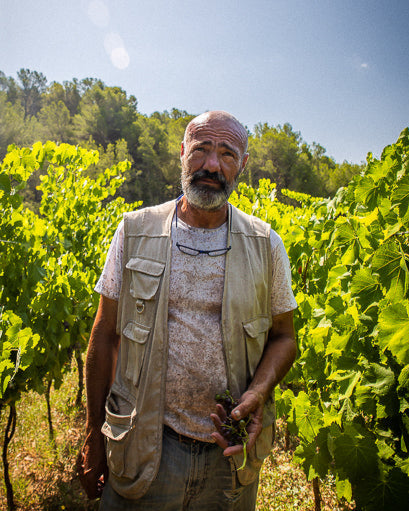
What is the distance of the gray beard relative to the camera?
148 cm

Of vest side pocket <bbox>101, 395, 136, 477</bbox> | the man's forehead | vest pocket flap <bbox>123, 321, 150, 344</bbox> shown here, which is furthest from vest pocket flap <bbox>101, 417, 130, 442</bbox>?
the man's forehead

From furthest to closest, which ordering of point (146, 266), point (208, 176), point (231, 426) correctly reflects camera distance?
point (208, 176)
point (146, 266)
point (231, 426)

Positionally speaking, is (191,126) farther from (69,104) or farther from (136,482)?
(69,104)

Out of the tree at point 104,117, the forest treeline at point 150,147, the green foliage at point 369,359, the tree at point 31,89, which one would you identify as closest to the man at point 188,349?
the green foliage at point 369,359

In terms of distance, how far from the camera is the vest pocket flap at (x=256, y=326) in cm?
140

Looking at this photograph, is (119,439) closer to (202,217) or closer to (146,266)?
(146,266)

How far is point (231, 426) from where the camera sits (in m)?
1.19

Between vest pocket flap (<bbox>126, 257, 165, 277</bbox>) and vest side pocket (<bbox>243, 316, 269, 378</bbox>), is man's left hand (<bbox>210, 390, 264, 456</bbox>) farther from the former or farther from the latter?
vest pocket flap (<bbox>126, 257, 165, 277</bbox>)

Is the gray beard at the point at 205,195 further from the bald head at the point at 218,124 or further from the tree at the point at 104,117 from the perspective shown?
the tree at the point at 104,117

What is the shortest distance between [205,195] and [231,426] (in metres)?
0.92

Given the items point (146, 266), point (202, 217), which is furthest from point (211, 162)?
point (146, 266)

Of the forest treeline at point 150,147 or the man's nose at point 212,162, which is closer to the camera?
the man's nose at point 212,162

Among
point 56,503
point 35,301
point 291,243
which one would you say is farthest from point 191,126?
point 56,503

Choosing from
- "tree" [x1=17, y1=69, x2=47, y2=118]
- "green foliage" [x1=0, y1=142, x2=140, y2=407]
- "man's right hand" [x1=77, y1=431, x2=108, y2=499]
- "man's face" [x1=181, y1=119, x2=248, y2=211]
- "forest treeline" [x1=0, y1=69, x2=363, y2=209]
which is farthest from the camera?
"tree" [x1=17, y1=69, x2=47, y2=118]
